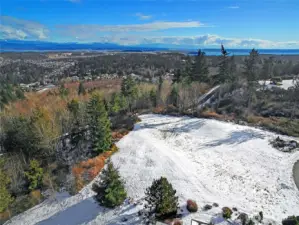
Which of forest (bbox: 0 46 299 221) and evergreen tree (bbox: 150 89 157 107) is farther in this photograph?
evergreen tree (bbox: 150 89 157 107)

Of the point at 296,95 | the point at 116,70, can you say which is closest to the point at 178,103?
the point at 296,95

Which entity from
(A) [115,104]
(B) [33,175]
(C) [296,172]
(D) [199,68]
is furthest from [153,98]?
(C) [296,172]

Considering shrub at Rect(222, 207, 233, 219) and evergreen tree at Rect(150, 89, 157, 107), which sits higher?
evergreen tree at Rect(150, 89, 157, 107)

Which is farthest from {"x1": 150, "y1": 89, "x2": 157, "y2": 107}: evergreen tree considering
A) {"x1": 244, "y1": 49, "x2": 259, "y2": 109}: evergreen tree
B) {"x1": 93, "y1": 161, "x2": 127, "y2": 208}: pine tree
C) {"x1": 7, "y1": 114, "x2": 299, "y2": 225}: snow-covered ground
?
{"x1": 93, "y1": 161, "x2": 127, "y2": 208}: pine tree

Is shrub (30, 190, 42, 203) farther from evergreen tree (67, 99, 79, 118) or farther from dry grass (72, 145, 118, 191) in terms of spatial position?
evergreen tree (67, 99, 79, 118)

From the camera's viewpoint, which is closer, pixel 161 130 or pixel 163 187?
pixel 163 187

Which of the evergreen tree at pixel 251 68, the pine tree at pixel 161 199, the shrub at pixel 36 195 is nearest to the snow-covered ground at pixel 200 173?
the shrub at pixel 36 195

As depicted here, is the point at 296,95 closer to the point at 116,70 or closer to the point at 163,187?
the point at 163,187
